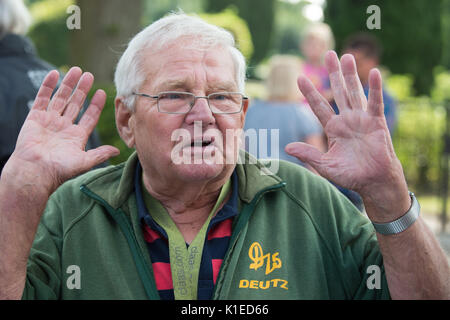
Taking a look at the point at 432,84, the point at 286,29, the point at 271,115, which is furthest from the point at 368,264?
the point at 286,29

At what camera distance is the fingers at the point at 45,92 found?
6.67 ft

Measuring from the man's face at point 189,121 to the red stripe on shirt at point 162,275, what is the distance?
330 millimetres

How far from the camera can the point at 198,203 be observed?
7.50 feet

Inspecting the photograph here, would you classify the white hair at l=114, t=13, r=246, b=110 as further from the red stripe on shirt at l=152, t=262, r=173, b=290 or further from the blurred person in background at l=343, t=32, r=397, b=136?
the blurred person in background at l=343, t=32, r=397, b=136

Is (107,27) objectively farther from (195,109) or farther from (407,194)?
(407,194)

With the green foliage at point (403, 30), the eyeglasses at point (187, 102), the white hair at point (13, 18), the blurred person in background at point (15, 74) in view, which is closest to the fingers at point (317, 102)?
the eyeglasses at point (187, 102)

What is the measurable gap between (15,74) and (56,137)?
1.01m

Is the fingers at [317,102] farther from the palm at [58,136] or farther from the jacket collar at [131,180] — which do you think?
the palm at [58,136]

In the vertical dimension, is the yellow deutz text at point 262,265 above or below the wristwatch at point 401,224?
below

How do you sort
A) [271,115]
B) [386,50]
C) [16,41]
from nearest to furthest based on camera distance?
[16,41] → [271,115] → [386,50]

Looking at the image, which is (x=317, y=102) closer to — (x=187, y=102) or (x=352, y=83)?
(x=352, y=83)

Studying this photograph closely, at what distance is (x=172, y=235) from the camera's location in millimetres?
2176

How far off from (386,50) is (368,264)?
14.4 meters

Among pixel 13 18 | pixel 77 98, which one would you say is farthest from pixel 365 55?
pixel 77 98
